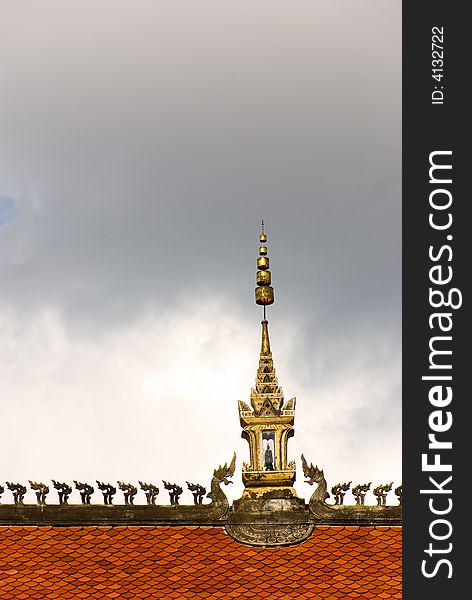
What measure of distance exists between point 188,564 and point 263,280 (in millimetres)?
6713

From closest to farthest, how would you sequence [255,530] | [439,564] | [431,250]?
[439,564], [431,250], [255,530]

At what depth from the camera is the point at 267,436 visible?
3216 cm

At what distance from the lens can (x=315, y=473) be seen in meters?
31.6

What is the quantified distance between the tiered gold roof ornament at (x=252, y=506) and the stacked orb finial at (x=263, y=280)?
106 inches

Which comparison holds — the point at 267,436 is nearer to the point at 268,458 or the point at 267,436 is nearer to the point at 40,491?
the point at 268,458

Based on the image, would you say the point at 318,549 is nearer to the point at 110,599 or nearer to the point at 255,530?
the point at 255,530

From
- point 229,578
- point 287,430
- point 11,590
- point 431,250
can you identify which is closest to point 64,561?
point 11,590

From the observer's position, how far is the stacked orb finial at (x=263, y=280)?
1324 inches

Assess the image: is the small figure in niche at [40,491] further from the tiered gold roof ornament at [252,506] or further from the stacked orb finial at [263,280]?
the stacked orb finial at [263,280]

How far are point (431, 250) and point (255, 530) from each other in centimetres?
676

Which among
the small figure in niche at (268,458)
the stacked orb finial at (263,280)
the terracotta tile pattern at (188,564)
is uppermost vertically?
the stacked orb finial at (263,280)

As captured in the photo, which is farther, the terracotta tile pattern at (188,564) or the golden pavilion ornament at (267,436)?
the golden pavilion ornament at (267,436)

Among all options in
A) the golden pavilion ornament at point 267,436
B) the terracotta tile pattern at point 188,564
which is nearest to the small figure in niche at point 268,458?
the golden pavilion ornament at point 267,436

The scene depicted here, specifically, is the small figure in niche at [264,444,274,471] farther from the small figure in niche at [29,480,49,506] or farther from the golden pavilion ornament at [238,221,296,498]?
the small figure in niche at [29,480,49,506]
